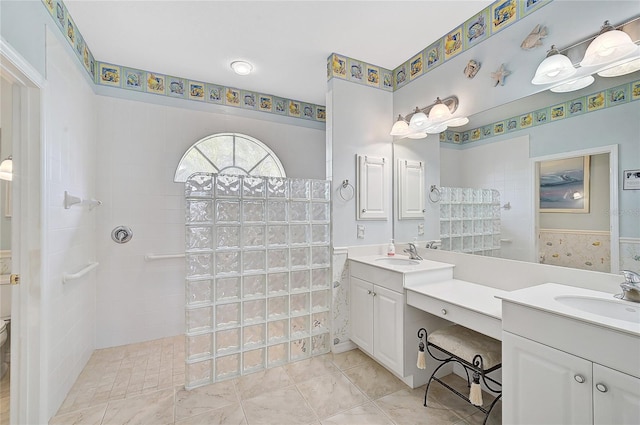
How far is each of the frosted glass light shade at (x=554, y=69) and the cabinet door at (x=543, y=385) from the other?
1.43 meters

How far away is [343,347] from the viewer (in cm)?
253

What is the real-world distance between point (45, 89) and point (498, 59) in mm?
2810

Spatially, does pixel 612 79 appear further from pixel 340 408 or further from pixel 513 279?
pixel 340 408

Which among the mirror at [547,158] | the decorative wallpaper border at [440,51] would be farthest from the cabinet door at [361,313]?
the decorative wallpaper border at [440,51]

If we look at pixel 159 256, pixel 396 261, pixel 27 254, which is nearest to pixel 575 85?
pixel 396 261

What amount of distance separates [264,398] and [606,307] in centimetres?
199

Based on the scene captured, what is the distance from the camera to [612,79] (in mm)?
1392

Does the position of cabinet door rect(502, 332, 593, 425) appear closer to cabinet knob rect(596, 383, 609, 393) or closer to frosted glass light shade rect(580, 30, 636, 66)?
cabinet knob rect(596, 383, 609, 393)

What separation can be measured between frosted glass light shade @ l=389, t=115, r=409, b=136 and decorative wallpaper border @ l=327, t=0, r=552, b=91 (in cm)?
37

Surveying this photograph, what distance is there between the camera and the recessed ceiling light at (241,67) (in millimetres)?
2549

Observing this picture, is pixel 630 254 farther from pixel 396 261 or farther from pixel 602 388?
pixel 396 261

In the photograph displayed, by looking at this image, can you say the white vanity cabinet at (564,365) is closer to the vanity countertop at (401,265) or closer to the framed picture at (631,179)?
the framed picture at (631,179)

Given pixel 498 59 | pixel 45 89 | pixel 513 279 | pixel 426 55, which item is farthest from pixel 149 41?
pixel 513 279

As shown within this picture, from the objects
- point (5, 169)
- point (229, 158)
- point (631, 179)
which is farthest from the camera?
point (229, 158)
